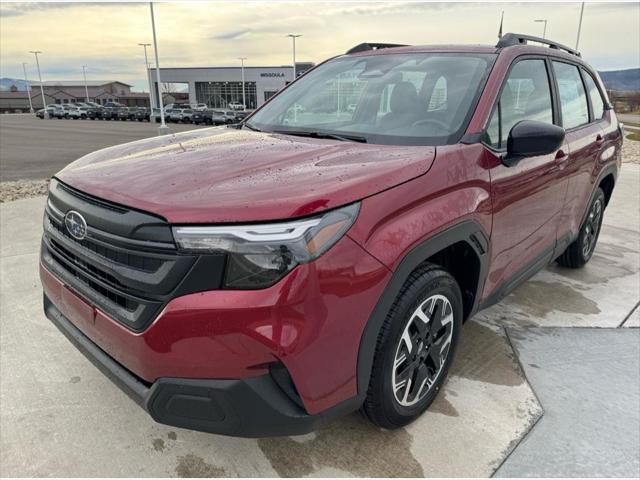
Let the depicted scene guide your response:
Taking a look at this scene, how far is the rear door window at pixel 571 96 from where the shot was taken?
3.62 metres

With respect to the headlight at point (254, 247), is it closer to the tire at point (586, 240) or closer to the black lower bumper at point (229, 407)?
the black lower bumper at point (229, 407)

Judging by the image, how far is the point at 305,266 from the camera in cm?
169

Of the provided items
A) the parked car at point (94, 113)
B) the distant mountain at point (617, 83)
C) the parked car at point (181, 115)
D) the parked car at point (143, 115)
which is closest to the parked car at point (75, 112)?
the parked car at point (94, 113)

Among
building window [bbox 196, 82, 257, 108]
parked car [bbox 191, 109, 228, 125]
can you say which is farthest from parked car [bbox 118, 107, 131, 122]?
building window [bbox 196, 82, 257, 108]

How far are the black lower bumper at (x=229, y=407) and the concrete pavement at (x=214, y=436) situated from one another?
0.47 meters

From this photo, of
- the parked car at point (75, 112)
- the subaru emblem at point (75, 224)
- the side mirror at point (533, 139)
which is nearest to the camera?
the subaru emblem at point (75, 224)

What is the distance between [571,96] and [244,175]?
2.97 metres

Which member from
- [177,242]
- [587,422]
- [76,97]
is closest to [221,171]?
[177,242]

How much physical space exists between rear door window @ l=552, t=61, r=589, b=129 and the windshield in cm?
102

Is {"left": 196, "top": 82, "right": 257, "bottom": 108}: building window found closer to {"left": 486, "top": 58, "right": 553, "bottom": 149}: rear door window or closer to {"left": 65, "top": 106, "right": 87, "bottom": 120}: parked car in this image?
{"left": 65, "top": 106, "right": 87, "bottom": 120}: parked car

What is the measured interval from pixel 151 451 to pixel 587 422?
2.11 m

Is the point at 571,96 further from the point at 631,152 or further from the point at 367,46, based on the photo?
the point at 631,152

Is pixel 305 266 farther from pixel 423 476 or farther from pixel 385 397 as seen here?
pixel 423 476

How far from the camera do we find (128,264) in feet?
6.04
